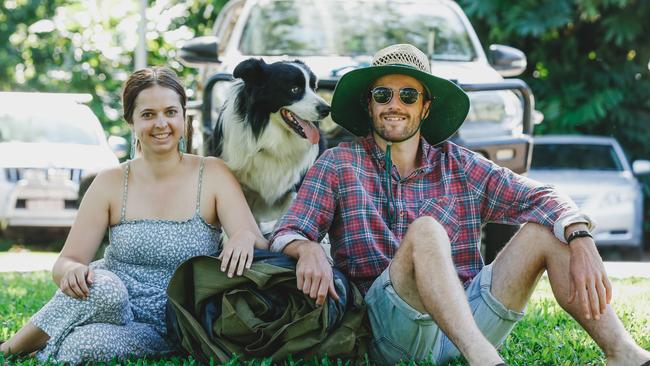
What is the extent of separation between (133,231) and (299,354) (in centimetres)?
86

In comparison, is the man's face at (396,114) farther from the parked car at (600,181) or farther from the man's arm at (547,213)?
the parked car at (600,181)

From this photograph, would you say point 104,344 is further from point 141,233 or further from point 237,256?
point 237,256

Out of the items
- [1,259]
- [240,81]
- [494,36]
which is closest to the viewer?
[240,81]

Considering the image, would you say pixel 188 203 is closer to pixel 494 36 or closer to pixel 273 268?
pixel 273 268

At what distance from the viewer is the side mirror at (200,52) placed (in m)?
6.36

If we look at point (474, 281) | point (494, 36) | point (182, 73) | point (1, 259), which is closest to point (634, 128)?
point (494, 36)

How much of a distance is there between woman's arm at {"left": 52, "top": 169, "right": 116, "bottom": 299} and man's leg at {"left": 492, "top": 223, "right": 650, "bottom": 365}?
4.99ft

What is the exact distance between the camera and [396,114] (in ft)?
11.7

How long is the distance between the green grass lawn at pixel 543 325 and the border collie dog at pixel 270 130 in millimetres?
1343

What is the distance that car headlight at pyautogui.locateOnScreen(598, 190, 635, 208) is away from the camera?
1031 cm

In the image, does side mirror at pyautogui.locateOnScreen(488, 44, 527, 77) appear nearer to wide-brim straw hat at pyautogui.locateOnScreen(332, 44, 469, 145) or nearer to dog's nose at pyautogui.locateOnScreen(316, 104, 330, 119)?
dog's nose at pyautogui.locateOnScreen(316, 104, 330, 119)

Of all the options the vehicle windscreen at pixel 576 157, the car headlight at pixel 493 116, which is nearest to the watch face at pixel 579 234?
the car headlight at pixel 493 116

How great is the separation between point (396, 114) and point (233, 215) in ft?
2.55

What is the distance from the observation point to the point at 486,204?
3580 mm
